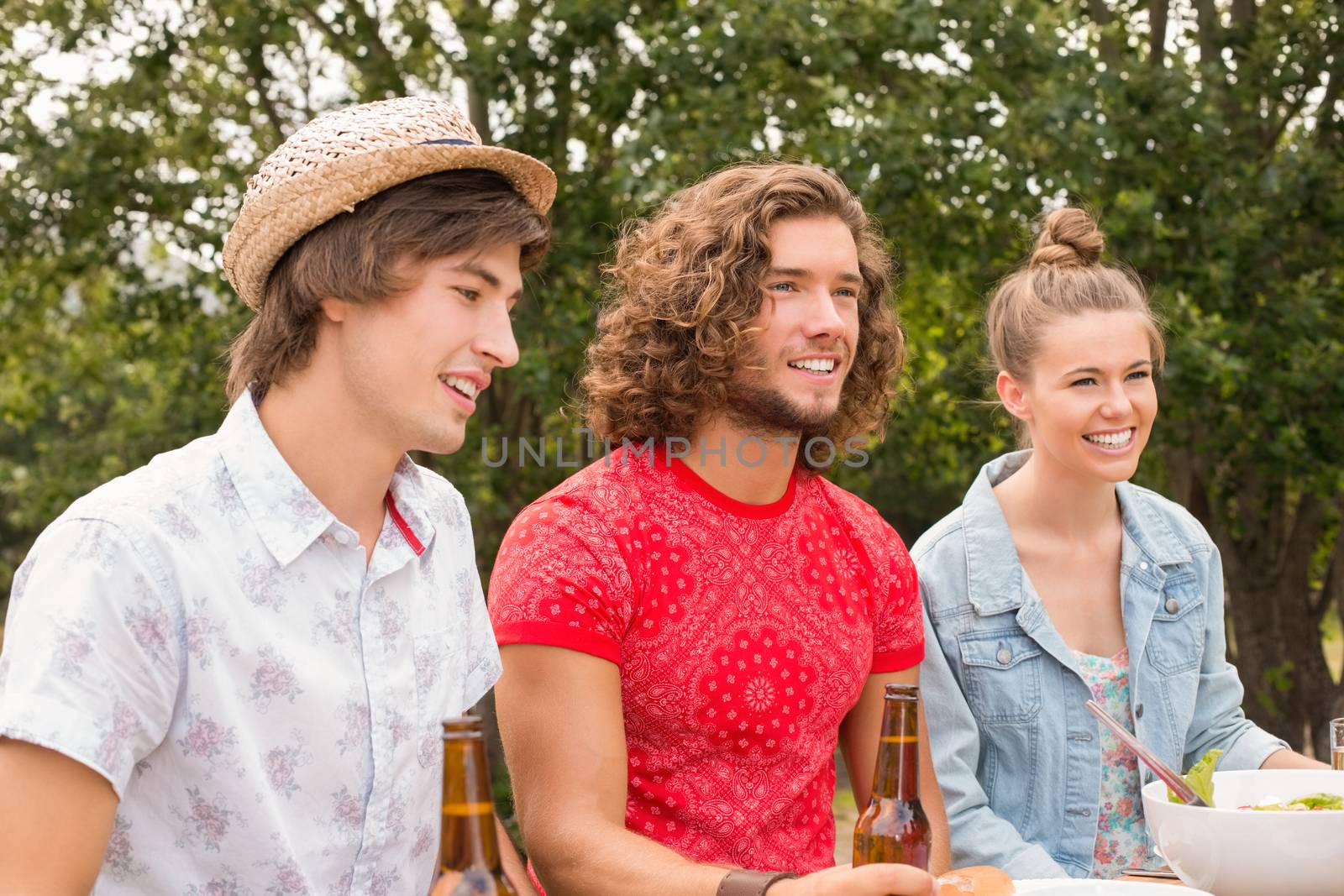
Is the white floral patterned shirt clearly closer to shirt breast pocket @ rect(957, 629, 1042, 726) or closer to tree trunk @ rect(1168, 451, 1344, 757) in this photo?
shirt breast pocket @ rect(957, 629, 1042, 726)

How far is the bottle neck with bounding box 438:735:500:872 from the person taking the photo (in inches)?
52.8

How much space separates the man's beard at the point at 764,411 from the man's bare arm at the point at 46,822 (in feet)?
4.37

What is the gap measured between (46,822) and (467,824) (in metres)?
0.51

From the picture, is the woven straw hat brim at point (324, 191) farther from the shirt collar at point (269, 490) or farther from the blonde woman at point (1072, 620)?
the blonde woman at point (1072, 620)

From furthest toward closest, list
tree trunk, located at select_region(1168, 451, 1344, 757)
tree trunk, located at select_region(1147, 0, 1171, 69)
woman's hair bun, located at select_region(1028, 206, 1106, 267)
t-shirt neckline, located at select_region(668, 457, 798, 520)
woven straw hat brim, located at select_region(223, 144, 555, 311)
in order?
tree trunk, located at select_region(1168, 451, 1344, 757) → tree trunk, located at select_region(1147, 0, 1171, 69) → woman's hair bun, located at select_region(1028, 206, 1106, 267) → t-shirt neckline, located at select_region(668, 457, 798, 520) → woven straw hat brim, located at select_region(223, 144, 555, 311)

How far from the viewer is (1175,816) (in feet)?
5.82

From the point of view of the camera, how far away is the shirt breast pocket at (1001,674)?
266 cm

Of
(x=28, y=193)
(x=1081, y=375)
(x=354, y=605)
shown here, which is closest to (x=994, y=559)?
(x=1081, y=375)

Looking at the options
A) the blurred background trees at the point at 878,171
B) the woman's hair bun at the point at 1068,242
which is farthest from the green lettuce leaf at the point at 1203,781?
the blurred background trees at the point at 878,171

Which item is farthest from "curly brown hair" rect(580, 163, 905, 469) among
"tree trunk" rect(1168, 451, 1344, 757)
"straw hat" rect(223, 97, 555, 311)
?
"tree trunk" rect(1168, 451, 1344, 757)

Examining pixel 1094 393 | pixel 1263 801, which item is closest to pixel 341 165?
pixel 1263 801

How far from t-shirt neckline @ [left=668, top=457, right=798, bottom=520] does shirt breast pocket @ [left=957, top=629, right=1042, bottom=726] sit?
506 mm

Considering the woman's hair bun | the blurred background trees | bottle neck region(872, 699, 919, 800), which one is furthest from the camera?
the blurred background trees

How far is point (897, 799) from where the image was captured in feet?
5.58
